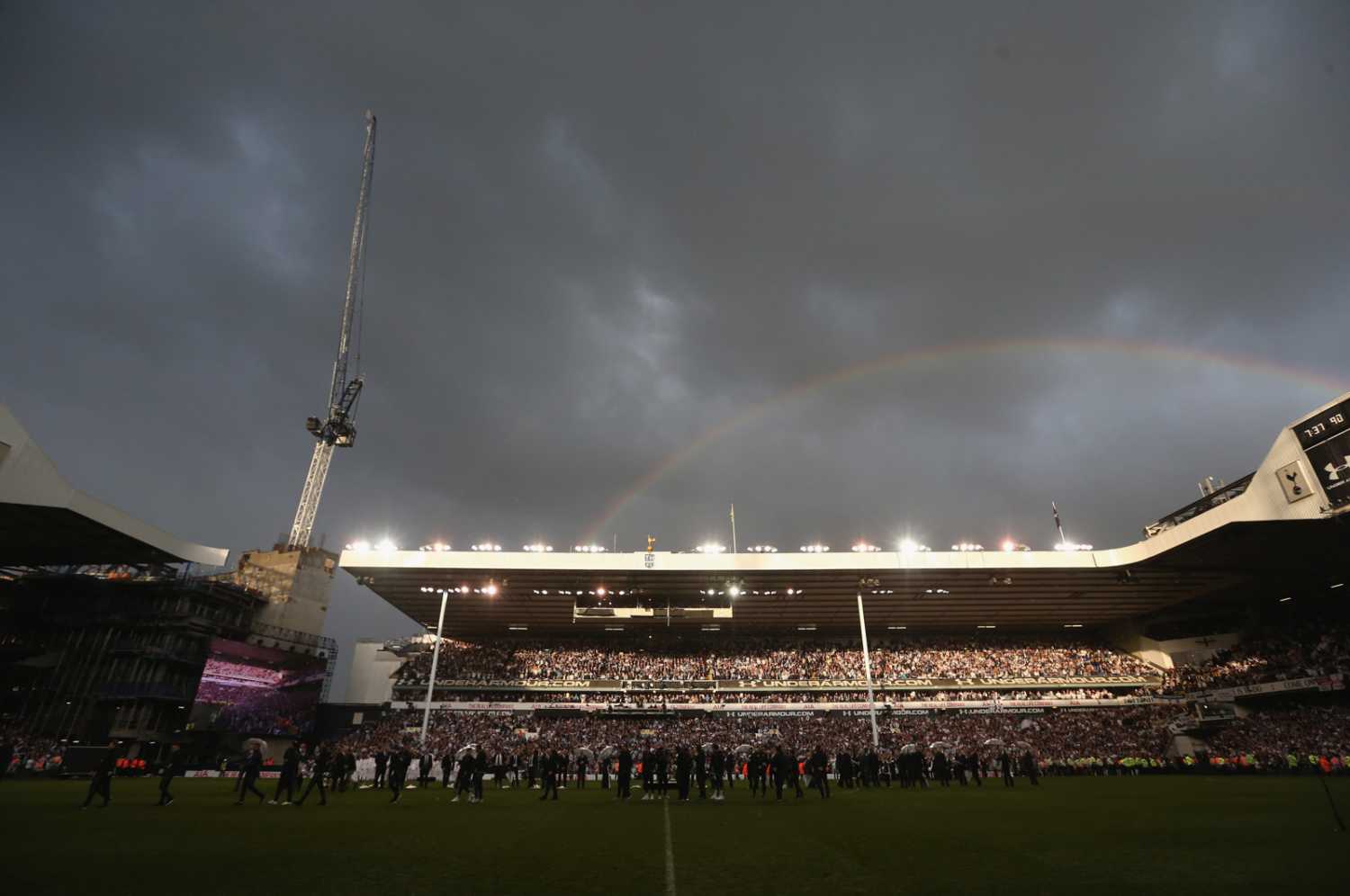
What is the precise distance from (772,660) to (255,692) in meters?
43.7

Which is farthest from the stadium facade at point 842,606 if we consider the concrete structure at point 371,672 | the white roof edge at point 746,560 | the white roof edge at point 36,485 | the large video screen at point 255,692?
the white roof edge at point 36,485

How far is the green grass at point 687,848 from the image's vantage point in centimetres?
742

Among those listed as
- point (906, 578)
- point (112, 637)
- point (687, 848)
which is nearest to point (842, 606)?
point (906, 578)

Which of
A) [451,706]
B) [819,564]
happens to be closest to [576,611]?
[451,706]

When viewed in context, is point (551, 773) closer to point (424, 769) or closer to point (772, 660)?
point (424, 769)

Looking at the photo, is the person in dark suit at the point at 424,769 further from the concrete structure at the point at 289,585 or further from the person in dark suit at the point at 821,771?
the concrete structure at the point at 289,585

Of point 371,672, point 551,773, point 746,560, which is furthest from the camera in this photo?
point 371,672

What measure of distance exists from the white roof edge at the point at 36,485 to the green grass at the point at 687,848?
58.4 ft

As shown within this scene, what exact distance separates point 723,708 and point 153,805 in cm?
4011

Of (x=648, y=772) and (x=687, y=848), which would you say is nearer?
(x=687, y=848)

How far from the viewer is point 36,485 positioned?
29922mm

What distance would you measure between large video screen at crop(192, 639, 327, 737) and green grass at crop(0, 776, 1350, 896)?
3696 cm

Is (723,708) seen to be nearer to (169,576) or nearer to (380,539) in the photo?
(380,539)

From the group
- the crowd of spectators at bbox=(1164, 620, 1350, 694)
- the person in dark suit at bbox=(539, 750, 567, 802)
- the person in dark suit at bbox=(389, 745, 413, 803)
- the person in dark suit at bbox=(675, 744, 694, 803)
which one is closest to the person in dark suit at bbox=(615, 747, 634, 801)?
the person in dark suit at bbox=(675, 744, 694, 803)
